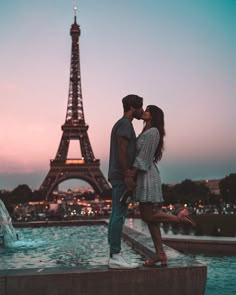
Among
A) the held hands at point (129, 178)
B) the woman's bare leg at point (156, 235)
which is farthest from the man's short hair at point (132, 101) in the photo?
the woman's bare leg at point (156, 235)

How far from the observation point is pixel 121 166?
5.64 meters

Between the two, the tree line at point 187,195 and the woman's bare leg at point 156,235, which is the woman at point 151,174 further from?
the tree line at point 187,195

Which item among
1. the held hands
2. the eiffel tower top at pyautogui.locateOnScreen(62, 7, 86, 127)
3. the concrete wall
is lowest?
the concrete wall

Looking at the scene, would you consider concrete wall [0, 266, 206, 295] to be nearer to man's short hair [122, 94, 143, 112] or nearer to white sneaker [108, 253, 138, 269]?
white sneaker [108, 253, 138, 269]

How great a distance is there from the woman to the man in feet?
0.38

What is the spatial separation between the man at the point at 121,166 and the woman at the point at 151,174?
114 millimetres

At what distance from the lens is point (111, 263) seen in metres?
5.55

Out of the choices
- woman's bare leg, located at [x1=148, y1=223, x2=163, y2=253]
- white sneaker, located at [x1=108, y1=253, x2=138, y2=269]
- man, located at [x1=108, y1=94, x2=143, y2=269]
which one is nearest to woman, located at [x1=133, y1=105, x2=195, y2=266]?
woman's bare leg, located at [x1=148, y1=223, x2=163, y2=253]

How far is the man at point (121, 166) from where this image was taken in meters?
5.59

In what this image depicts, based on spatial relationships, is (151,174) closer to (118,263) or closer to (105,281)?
(118,263)

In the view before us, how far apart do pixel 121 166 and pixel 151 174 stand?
390 millimetres

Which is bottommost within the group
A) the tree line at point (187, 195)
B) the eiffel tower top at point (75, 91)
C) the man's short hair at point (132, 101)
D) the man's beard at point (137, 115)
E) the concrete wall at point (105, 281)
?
the concrete wall at point (105, 281)

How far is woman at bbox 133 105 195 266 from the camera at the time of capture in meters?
Result: 5.70

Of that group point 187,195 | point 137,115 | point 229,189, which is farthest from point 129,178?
point 187,195
